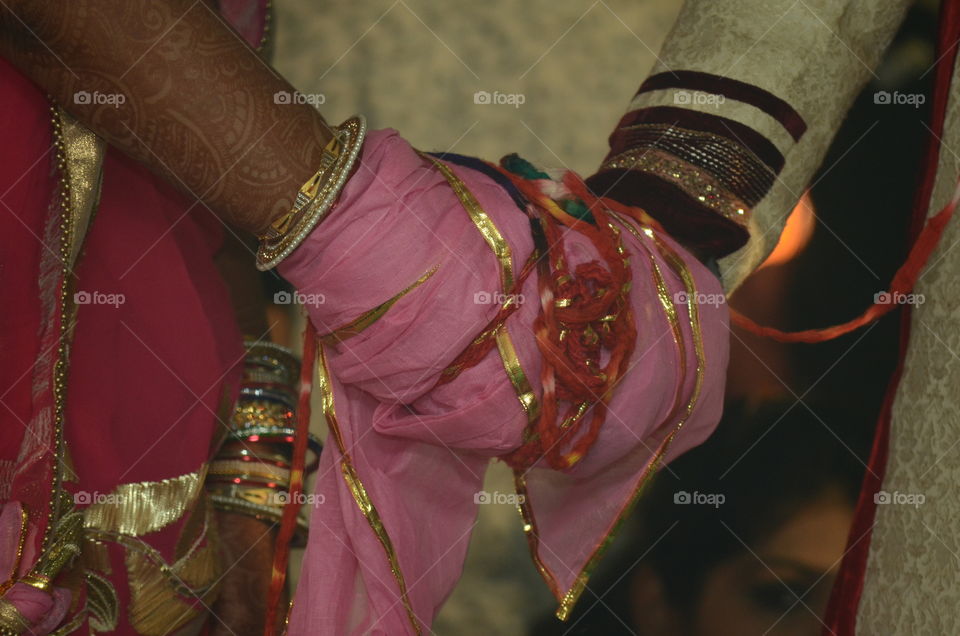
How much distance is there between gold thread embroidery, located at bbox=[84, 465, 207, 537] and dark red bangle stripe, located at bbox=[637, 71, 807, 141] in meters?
0.57

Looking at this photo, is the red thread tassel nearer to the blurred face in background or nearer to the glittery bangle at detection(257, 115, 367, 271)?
the glittery bangle at detection(257, 115, 367, 271)

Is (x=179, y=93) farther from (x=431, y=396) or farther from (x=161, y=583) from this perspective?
(x=161, y=583)

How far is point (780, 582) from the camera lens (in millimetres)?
938

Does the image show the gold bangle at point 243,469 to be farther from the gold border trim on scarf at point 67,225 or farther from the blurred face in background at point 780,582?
the blurred face in background at point 780,582

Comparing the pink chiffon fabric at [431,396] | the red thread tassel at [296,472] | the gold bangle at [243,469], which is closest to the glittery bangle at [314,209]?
the pink chiffon fabric at [431,396]

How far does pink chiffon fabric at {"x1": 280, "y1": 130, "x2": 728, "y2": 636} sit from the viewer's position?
552mm

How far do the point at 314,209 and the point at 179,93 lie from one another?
106 mm

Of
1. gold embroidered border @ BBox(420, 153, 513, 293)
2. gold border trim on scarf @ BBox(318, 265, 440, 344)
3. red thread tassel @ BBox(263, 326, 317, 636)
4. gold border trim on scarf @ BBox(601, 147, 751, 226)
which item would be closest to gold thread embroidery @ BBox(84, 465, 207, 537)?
red thread tassel @ BBox(263, 326, 317, 636)

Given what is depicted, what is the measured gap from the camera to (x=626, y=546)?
0.98 m

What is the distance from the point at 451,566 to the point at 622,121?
0.44 meters

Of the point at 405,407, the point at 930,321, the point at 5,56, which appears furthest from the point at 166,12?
the point at 930,321

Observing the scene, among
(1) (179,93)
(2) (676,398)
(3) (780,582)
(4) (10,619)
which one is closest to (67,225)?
(1) (179,93)

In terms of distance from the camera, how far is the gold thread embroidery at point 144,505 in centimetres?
68

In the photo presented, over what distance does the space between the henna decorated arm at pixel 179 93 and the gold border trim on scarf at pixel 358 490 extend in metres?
0.14
